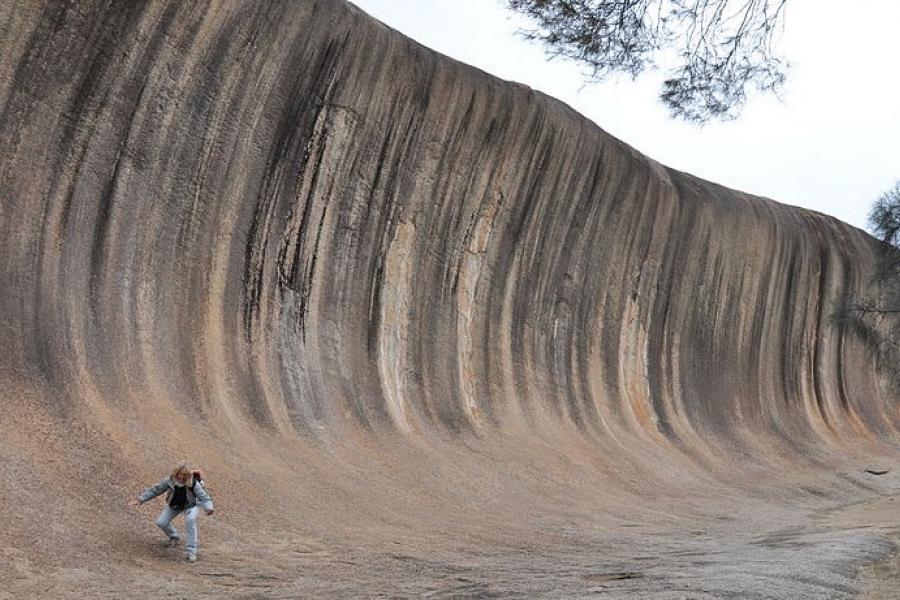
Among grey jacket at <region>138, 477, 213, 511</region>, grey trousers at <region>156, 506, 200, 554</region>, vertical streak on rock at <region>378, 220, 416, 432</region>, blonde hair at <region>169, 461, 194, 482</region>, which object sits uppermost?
vertical streak on rock at <region>378, 220, 416, 432</region>

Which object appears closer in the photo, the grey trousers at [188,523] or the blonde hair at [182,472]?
the grey trousers at [188,523]

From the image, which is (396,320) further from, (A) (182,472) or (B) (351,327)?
(A) (182,472)

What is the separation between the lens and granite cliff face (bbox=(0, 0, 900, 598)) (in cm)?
916

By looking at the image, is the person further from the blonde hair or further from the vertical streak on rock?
the vertical streak on rock

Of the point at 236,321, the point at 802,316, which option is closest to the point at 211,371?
the point at 236,321

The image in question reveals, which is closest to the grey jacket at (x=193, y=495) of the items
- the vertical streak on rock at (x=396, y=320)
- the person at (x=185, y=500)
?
the person at (x=185, y=500)

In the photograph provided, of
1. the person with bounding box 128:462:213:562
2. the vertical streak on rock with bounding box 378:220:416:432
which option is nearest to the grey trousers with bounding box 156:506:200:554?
the person with bounding box 128:462:213:562

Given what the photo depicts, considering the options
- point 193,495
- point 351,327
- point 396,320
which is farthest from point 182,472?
point 396,320

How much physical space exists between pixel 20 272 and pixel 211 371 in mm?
2453

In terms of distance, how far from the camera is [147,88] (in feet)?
39.9

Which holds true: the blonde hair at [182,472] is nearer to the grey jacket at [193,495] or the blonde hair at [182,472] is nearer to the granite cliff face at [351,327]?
the grey jacket at [193,495]

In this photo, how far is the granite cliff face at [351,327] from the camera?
9.16m

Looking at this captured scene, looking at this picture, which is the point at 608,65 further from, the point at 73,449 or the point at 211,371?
the point at 211,371

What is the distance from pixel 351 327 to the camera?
47.4 ft
